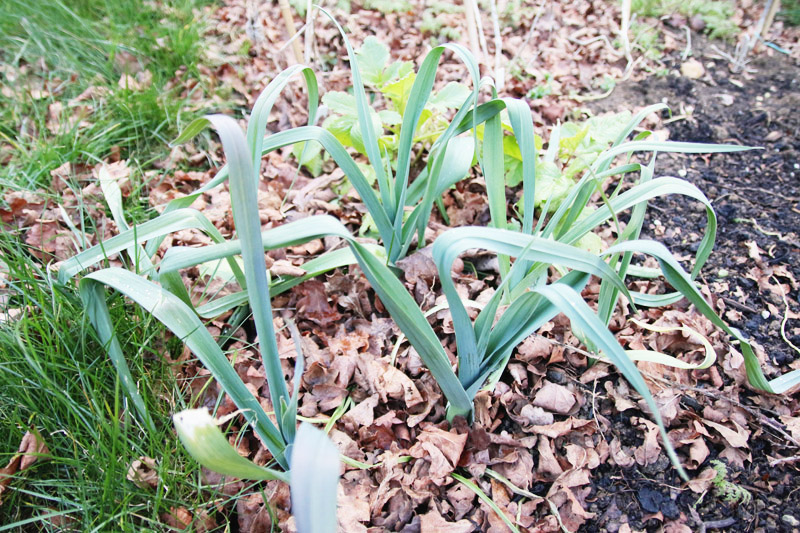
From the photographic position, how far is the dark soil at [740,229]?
41.9 inches

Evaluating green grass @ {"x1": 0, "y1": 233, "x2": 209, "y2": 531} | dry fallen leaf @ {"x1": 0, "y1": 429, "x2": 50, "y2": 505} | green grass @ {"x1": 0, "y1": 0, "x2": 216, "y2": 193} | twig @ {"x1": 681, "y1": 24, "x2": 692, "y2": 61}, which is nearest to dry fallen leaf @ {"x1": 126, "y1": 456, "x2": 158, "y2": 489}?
green grass @ {"x1": 0, "y1": 233, "x2": 209, "y2": 531}

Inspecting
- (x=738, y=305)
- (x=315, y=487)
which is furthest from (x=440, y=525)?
(x=738, y=305)

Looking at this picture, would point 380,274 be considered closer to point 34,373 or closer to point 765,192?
point 34,373

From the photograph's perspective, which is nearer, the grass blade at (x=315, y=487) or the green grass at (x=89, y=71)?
the grass blade at (x=315, y=487)

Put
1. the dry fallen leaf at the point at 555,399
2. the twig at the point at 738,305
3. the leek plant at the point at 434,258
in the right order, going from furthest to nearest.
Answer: the twig at the point at 738,305 < the dry fallen leaf at the point at 555,399 < the leek plant at the point at 434,258

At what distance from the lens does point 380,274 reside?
0.92 meters

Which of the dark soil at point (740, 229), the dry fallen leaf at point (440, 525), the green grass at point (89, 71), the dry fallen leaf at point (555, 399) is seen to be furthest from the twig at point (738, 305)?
the green grass at point (89, 71)

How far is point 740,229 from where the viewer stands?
1.61 metres

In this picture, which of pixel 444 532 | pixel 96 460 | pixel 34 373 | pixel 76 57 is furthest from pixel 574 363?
pixel 76 57

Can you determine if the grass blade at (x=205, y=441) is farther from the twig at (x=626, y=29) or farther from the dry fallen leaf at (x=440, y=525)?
the twig at (x=626, y=29)

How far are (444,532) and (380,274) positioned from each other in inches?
20.9

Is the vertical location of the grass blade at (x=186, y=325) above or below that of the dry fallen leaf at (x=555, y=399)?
above

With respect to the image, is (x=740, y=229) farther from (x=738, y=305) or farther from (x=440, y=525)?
(x=440, y=525)

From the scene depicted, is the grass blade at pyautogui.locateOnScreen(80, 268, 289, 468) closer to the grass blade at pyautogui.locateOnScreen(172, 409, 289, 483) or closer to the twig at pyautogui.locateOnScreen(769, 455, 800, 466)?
the grass blade at pyautogui.locateOnScreen(172, 409, 289, 483)
